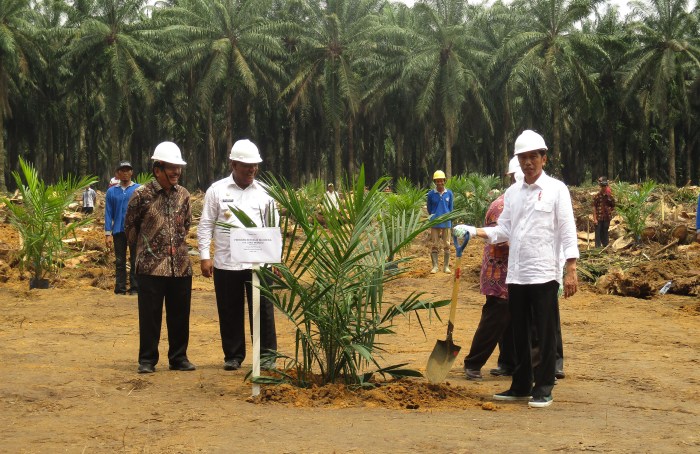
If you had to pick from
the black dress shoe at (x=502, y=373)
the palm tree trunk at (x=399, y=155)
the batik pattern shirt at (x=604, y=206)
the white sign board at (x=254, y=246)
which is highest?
the palm tree trunk at (x=399, y=155)

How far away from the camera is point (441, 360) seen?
6.73 meters

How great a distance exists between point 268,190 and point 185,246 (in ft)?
3.76

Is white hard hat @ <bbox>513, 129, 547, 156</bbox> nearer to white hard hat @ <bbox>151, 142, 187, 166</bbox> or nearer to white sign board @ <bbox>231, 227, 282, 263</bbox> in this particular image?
white sign board @ <bbox>231, 227, 282, 263</bbox>

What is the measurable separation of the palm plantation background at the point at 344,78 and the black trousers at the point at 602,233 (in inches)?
1129

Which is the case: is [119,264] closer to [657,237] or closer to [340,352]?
[340,352]

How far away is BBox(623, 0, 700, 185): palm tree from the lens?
49031 millimetres

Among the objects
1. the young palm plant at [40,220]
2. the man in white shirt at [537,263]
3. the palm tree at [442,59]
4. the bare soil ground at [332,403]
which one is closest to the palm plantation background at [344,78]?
the palm tree at [442,59]

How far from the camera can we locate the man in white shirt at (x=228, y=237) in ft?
24.5

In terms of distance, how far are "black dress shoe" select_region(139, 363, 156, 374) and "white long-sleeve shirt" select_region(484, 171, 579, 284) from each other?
2.87 metres

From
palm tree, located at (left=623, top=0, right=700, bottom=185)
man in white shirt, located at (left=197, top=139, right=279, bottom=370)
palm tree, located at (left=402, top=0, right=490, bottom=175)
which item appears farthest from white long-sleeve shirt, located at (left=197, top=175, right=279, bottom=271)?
palm tree, located at (left=623, top=0, right=700, bottom=185)

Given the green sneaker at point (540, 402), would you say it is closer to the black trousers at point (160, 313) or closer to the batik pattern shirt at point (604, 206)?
the black trousers at point (160, 313)

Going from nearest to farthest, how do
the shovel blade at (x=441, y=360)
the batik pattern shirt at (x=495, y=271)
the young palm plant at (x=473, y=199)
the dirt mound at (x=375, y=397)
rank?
1. the dirt mound at (x=375, y=397)
2. the shovel blade at (x=441, y=360)
3. the batik pattern shirt at (x=495, y=271)
4. the young palm plant at (x=473, y=199)

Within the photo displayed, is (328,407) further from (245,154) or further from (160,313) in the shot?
(245,154)

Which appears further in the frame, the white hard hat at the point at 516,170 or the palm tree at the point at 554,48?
the palm tree at the point at 554,48
